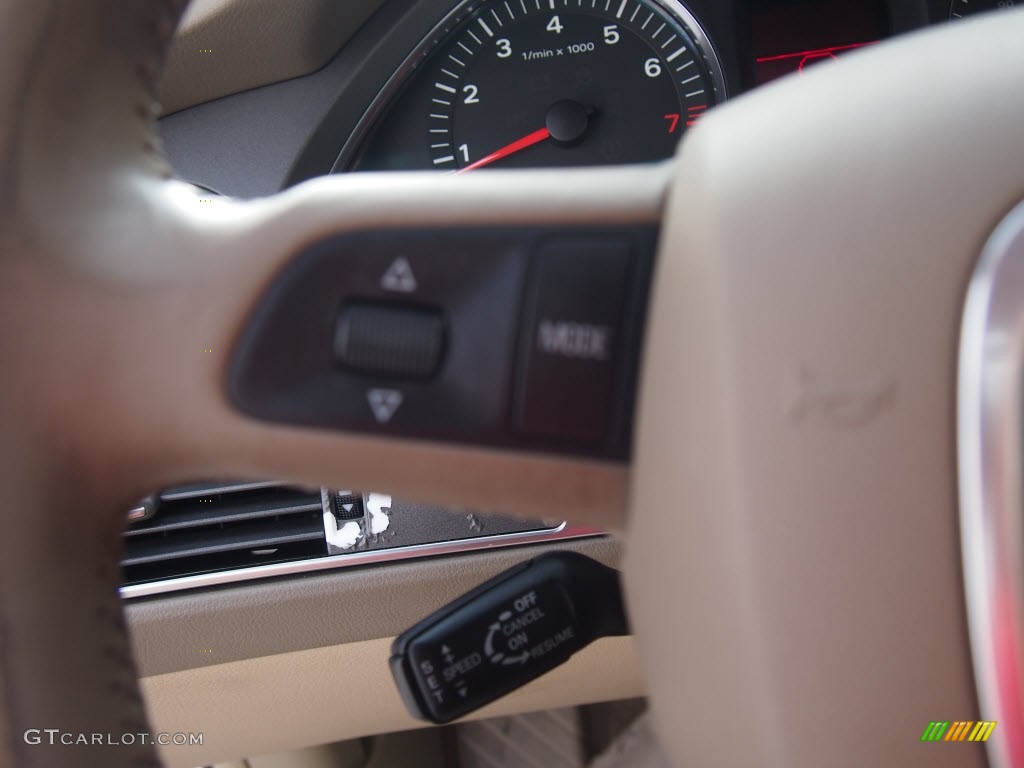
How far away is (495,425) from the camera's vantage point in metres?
0.49

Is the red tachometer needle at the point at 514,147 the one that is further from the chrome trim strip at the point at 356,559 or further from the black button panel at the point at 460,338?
the black button panel at the point at 460,338

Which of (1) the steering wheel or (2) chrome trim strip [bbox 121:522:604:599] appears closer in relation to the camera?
(1) the steering wheel

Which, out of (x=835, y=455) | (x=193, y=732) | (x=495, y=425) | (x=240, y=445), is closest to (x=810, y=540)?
(x=835, y=455)

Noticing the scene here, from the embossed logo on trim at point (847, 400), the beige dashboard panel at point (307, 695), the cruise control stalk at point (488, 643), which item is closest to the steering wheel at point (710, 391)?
the embossed logo on trim at point (847, 400)

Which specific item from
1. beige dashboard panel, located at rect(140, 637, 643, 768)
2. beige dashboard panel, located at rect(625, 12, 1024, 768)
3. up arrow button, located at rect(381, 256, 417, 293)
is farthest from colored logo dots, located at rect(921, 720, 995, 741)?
beige dashboard panel, located at rect(140, 637, 643, 768)

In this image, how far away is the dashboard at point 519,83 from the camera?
54.7 inches

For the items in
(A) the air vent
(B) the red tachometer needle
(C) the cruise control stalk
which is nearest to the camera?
(C) the cruise control stalk

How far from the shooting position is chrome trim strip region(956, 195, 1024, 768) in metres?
0.43

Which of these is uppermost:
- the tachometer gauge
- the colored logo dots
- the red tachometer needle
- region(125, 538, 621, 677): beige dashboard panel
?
the tachometer gauge

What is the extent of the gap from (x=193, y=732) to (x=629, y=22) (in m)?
1.01

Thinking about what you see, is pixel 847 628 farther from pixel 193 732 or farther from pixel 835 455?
pixel 193 732

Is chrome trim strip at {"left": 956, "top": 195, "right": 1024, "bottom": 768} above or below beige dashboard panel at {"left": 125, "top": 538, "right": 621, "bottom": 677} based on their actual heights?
above

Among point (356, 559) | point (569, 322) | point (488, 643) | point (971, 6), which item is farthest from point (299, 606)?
point (971, 6)

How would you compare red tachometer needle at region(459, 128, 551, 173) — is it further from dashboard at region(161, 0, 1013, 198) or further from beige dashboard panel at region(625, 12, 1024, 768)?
beige dashboard panel at region(625, 12, 1024, 768)
